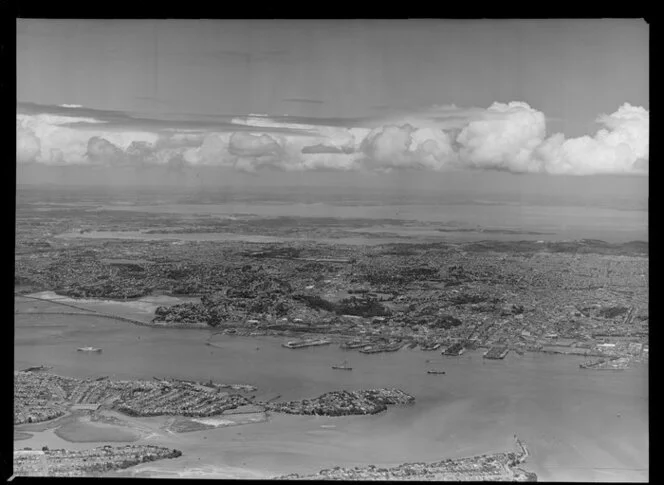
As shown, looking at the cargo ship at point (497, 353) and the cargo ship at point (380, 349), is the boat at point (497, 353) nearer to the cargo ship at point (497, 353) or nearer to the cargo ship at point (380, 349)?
the cargo ship at point (497, 353)

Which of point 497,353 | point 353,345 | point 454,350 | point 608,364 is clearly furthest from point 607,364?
point 353,345

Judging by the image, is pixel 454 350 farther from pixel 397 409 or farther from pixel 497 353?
pixel 397 409

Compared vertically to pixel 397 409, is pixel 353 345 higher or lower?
higher

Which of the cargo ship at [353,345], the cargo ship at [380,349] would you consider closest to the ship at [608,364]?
the cargo ship at [380,349]

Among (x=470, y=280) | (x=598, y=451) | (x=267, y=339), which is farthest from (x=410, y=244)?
(x=598, y=451)

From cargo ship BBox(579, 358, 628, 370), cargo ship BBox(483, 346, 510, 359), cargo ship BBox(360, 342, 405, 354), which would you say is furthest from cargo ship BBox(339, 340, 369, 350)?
cargo ship BBox(579, 358, 628, 370)

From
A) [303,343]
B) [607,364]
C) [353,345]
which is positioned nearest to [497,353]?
[607,364]

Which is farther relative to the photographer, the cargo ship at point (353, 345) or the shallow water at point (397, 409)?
the cargo ship at point (353, 345)

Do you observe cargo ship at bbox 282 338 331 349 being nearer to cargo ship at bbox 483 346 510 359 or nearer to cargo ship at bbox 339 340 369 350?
cargo ship at bbox 339 340 369 350
